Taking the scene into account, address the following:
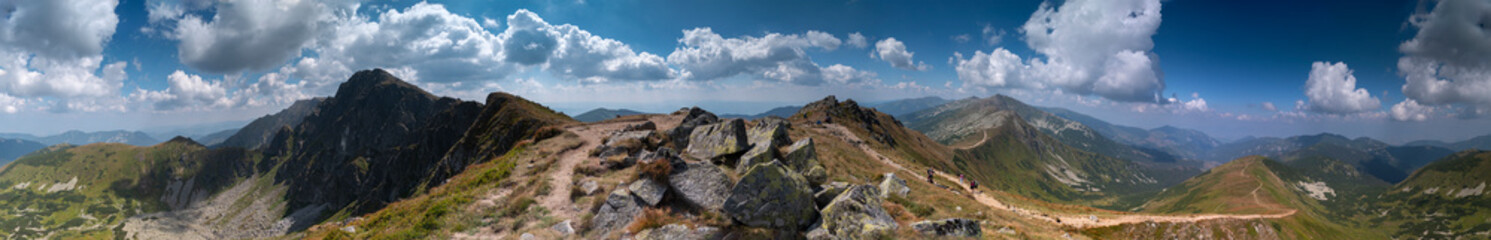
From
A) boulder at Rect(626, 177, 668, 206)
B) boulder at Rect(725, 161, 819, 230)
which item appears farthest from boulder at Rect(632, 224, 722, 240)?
boulder at Rect(626, 177, 668, 206)

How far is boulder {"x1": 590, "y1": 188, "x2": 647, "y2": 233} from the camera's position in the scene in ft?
64.7

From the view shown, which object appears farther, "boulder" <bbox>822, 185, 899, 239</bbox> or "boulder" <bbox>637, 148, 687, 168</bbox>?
"boulder" <bbox>637, 148, 687, 168</bbox>

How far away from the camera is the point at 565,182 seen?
26250 mm

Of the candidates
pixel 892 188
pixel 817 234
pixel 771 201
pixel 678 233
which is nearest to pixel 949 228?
pixel 817 234

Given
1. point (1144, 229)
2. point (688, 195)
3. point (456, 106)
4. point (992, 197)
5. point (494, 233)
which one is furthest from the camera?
point (456, 106)

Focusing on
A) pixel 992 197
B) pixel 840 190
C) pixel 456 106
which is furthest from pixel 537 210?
pixel 456 106

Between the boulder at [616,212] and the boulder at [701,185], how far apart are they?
6.49 ft

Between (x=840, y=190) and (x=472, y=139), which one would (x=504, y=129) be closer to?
(x=472, y=139)

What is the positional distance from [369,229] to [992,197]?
5025cm

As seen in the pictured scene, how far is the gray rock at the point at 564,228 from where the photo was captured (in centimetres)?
1941

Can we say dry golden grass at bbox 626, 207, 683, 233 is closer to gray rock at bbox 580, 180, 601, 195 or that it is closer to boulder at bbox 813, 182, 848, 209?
gray rock at bbox 580, 180, 601, 195

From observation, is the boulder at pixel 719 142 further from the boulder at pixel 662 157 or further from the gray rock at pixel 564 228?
the gray rock at pixel 564 228

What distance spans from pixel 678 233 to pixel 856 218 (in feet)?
22.0

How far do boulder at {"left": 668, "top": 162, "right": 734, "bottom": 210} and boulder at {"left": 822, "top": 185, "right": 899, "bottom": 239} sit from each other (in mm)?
4709
